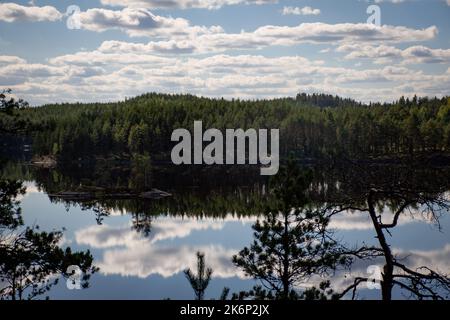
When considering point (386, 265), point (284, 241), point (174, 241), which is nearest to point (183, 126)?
point (174, 241)

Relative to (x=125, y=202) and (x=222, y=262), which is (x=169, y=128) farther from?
(x=222, y=262)

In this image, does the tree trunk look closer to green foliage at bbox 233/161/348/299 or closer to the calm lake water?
green foliage at bbox 233/161/348/299

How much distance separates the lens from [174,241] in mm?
49469

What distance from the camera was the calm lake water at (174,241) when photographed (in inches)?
1359

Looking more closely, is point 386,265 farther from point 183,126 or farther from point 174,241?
point 183,126

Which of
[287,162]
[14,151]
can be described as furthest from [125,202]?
[14,151]

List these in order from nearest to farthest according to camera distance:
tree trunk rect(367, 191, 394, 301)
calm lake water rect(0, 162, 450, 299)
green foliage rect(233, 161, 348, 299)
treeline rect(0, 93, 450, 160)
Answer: tree trunk rect(367, 191, 394, 301) < green foliage rect(233, 161, 348, 299) < calm lake water rect(0, 162, 450, 299) < treeline rect(0, 93, 450, 160)

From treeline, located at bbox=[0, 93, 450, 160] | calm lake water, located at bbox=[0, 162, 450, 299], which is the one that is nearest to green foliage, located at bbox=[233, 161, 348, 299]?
calm lake water, located at bbox=[0, 162, 450, 299]

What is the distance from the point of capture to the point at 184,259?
42.5 m

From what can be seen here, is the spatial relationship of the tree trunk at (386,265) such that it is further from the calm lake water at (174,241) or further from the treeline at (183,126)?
the treeline at (183,126)

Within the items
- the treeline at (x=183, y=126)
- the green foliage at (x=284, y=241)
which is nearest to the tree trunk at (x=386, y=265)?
the green foliage at (x=284, y=241)

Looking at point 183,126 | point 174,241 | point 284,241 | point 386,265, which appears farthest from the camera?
point 183,126

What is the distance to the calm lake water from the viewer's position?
3453cm
